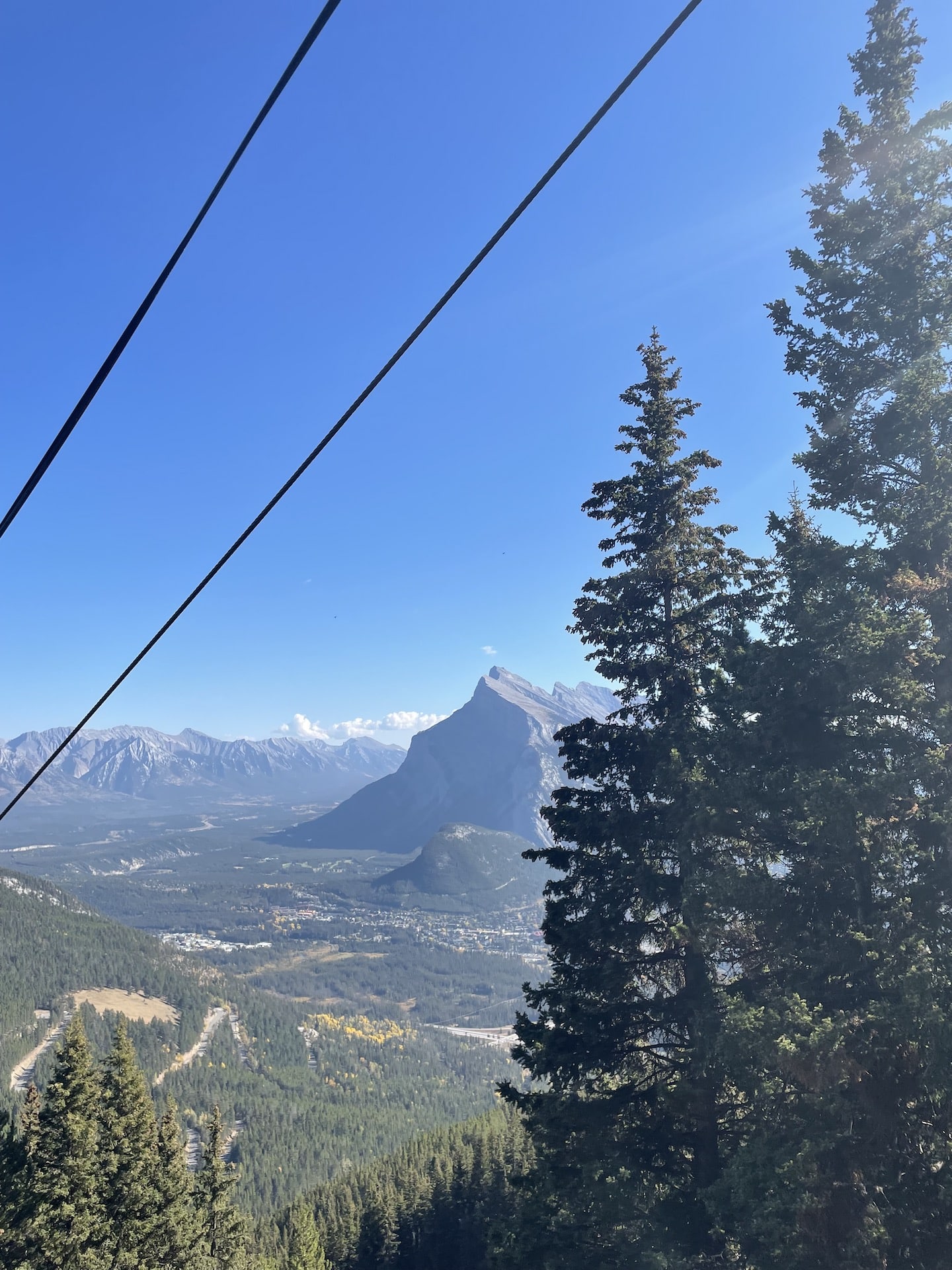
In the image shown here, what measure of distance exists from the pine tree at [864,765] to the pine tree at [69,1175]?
21.5m

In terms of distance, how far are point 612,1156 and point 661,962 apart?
12.1ft

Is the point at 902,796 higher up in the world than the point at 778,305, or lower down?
lower down

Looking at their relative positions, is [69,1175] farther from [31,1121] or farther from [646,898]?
[646,898]

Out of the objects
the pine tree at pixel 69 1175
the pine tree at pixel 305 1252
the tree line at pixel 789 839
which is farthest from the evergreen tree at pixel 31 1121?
the pine tree at pixel 305 1252

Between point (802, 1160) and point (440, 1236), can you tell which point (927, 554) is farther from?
point (440, 1236)

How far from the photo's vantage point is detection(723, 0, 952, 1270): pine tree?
10.8 metres

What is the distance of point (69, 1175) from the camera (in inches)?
900

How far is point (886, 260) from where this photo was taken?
1488 centimetres

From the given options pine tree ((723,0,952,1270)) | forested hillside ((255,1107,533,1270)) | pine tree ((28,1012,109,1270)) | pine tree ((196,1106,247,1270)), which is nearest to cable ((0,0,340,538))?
pine tree ((723,0,952,1270))

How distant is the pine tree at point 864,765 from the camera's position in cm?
1079

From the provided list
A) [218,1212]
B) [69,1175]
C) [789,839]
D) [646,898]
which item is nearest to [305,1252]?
[218,1212]

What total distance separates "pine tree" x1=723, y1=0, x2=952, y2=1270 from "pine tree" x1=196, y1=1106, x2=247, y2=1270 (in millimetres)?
26264

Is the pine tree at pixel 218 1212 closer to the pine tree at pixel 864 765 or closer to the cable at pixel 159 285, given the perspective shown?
the pine tree at pixel 864 765

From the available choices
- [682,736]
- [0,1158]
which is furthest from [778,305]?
[0,1158]
